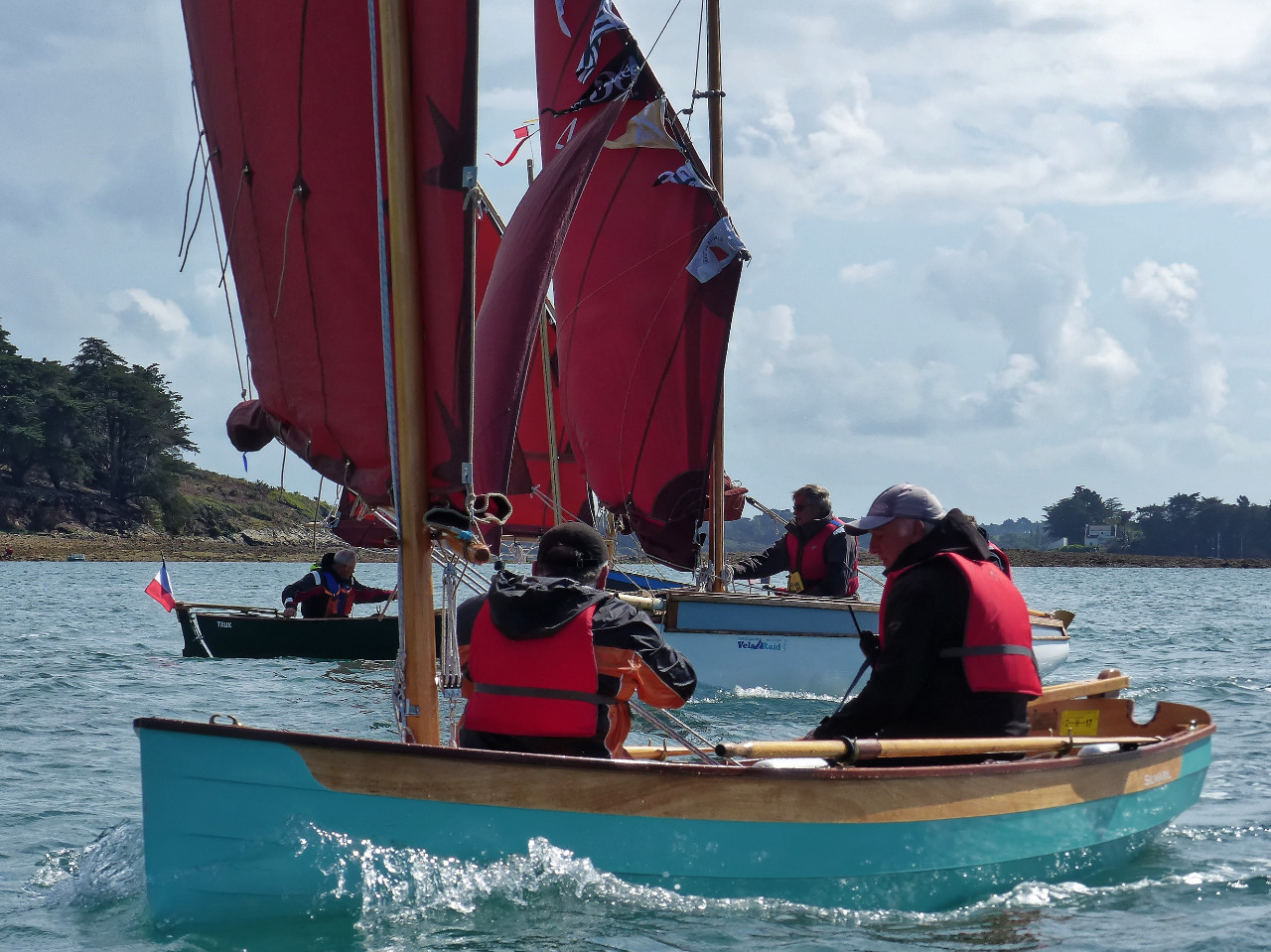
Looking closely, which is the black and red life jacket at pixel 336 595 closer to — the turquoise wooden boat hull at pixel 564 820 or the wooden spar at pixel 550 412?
the wooden spar at pixel 550 412

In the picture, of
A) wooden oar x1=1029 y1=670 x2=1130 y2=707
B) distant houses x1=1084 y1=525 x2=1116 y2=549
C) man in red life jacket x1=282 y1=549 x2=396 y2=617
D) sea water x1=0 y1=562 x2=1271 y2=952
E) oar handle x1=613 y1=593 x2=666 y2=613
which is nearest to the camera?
sea water x1=0 y1=562 x2=1271 y2=952

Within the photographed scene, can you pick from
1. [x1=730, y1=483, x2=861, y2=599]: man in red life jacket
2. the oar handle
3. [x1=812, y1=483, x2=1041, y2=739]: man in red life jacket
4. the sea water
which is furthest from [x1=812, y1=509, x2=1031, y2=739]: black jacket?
[x1=730, y1=483, x2=861, y2=599]: man in red life jacket

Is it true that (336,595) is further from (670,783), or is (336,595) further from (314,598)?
(670,783)

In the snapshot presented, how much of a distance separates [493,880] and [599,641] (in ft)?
3.27

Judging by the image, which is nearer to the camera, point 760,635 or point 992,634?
point 992,634

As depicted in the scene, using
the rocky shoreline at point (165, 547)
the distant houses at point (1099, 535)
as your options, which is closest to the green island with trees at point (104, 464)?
the rocky shoreline at point (165, 547)

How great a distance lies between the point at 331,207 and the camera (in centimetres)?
562

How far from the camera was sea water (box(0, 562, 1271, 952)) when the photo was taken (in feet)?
16.4

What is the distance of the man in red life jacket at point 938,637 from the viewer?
18.6 ft

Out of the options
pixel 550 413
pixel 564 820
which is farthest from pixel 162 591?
pixel 564 820

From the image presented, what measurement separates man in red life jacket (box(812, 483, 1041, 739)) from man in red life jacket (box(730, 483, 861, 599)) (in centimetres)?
747

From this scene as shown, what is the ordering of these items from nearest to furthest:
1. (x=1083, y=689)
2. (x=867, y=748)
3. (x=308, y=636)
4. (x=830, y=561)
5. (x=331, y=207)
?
(x=867, y=748) → (x=331, y=207) → (x=1083, y=689) → (x=830, y=561) → (x=308, y=636)

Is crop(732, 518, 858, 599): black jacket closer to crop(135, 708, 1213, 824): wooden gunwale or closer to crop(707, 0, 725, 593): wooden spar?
crop(707, 0, 725, 593): wooden spar

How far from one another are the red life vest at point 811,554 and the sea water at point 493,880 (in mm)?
1292
